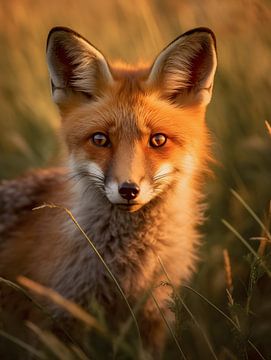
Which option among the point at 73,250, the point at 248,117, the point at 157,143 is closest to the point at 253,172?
the point at 248,117

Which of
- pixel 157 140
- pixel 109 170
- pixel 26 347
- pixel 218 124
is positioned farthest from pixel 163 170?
pixel 218 124

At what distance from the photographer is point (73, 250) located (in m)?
2.93

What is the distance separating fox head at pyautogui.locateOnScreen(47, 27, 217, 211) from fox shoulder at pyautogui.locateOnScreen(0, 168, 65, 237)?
579 millimetres

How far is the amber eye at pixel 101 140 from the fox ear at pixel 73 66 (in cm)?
34

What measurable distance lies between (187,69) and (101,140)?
67 centimetres

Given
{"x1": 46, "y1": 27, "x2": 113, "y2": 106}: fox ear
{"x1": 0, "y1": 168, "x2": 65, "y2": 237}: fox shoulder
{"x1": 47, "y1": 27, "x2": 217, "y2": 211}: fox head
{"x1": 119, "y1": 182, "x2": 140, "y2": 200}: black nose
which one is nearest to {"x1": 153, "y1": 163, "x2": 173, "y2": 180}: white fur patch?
{"x1": 47, "y1": 27, "x2": 217, "y2": 211}: fox head

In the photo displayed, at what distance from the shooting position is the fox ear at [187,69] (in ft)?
9.12

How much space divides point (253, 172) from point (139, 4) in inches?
63.3

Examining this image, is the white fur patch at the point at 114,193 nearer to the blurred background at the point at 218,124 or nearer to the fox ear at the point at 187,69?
the blurred background at the point at 218,124

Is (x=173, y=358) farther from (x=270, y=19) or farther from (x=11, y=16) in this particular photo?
(x=11, y=16)

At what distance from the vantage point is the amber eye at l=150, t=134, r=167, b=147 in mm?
2732

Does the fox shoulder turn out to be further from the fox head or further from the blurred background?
the blurred background

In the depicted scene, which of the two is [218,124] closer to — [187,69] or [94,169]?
[187,69]

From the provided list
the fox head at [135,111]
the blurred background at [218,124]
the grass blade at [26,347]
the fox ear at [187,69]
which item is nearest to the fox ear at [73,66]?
the fox head at [135,111]
